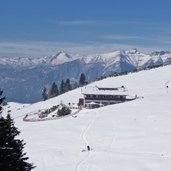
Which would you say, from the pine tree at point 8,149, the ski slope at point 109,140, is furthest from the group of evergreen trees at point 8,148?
the ski slope at point 109,140

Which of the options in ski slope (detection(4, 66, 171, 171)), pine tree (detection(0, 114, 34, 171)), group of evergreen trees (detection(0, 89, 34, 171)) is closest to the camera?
group of evergreen trees (detection(0, 89, 34, 171))

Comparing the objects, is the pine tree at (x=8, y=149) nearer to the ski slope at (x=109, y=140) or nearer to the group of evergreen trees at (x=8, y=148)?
the group of evergreen trees at (x=8, y=148)

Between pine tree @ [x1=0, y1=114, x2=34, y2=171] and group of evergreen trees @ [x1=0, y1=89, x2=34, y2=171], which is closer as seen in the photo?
group of evergreen trees @ [x1=0, y1=89, x2=34, y2=171]

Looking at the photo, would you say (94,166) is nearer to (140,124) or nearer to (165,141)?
(165,141)

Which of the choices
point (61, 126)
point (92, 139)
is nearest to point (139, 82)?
point (61, 126)

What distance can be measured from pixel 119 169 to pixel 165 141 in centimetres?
1492

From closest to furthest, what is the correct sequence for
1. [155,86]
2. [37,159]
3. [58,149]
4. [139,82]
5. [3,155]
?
[3,155] < [37,159] < [58,149] < [155,86] < [139,82]

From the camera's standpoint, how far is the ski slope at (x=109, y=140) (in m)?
46.4

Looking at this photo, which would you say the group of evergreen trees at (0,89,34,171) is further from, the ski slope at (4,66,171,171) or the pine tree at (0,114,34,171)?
the ski slope at (4,66,171,171)

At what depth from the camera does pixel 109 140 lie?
61062 millimetres

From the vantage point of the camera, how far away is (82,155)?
5156cm

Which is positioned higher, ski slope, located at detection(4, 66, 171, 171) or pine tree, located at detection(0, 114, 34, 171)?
pine tree, located at detection(0, 114, 34, 171)

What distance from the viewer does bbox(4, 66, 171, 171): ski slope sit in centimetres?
4644

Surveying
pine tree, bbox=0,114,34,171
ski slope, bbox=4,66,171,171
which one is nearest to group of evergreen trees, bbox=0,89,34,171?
pine tree, bbox=0,114,34,171
